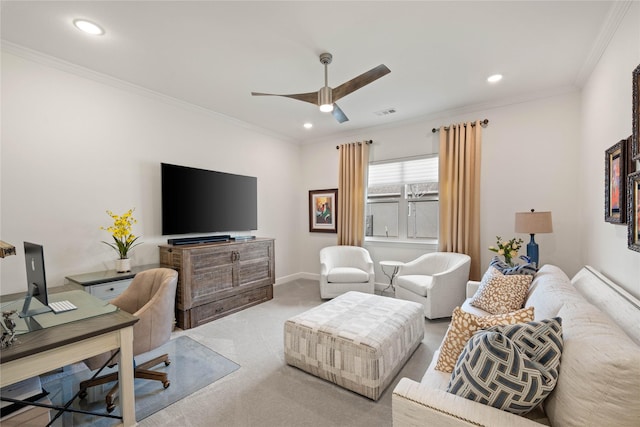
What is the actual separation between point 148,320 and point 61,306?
513 millimetres

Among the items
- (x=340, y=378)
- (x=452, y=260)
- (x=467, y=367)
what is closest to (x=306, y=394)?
(x=340, y=378)

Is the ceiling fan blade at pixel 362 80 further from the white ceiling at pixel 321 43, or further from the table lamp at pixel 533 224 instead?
the table lamp at pixel 533 224

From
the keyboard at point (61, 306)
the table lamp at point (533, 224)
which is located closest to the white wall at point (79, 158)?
the keyboard at point (61, 306)

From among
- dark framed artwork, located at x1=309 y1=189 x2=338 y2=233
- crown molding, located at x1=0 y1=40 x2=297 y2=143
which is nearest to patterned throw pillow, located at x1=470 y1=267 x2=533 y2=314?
dark framed artwork, located at x1=309 y1=189 x2=338 y2=233

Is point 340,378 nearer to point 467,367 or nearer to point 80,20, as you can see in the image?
point 467,367

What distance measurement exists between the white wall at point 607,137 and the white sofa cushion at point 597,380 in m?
1.18

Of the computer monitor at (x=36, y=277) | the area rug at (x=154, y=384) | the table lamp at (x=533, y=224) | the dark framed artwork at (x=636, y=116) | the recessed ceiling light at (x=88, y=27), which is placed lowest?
the area rug at (x=154, y=384)

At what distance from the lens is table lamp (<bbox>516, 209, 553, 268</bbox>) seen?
118 inches

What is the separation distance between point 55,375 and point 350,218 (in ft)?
13.3

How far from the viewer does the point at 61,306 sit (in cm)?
171

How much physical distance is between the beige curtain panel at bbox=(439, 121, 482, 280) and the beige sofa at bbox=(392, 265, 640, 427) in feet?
7.86

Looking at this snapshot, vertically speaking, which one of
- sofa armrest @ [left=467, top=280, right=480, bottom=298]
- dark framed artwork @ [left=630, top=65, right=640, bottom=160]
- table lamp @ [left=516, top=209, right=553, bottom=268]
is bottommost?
sofa armrest @ [left=467, top=280, right=480, bottom=298]

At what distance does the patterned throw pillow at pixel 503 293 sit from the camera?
2242mm

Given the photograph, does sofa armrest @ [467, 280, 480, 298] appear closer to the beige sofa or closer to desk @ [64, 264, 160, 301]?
the beige sofa
